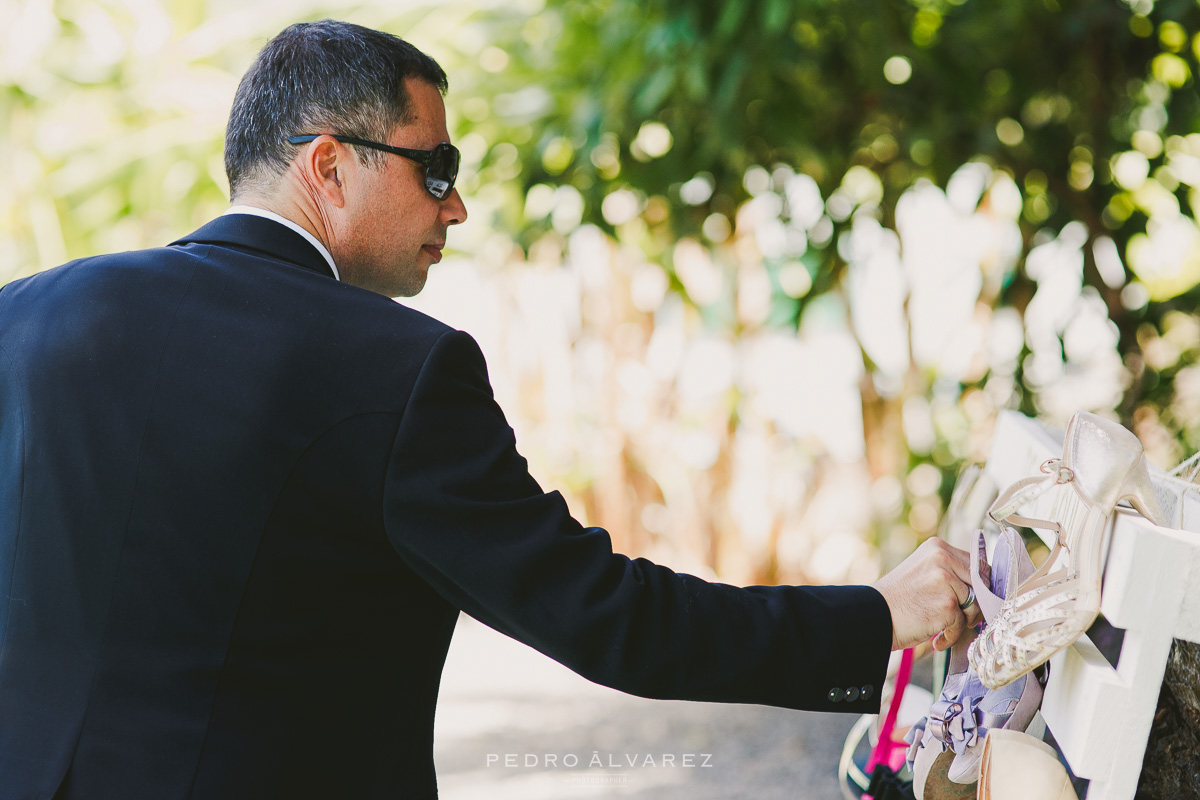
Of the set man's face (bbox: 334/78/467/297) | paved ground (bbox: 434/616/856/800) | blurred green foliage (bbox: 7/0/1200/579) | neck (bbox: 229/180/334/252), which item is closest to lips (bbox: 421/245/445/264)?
Result: man's face (bbox: 334/78/467/297)

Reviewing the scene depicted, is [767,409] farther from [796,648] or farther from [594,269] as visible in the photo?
[796,648]

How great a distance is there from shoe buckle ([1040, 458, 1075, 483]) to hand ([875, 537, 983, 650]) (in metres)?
0.22

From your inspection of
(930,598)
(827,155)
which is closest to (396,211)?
(930,598)

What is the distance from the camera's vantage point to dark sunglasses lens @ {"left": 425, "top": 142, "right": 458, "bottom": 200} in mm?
1446

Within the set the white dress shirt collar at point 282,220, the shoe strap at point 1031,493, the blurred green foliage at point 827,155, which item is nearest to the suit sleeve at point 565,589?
the shoe strap at point 1031,493

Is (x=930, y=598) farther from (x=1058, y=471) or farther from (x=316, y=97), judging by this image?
(x=316, y=97)

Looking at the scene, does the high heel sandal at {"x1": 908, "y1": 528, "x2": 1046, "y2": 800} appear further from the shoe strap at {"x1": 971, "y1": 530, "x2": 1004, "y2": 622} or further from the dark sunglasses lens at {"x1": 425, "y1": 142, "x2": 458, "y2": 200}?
the dark sunglasses lens at {"x1": 425, "y1": 142, "x2": 458, "y2": 200}

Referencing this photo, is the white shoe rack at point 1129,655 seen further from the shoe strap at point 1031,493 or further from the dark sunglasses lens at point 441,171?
the dark sunglasses lens at point 441,171

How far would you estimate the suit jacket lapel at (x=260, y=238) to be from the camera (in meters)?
1.29

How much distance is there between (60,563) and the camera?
3.93ft

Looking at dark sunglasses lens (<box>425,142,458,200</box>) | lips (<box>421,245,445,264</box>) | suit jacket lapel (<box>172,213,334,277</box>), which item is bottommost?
lips (<box>421,245,445,264</box>)

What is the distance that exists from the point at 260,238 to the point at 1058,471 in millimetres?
1006

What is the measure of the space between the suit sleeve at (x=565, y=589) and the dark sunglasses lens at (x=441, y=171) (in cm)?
37

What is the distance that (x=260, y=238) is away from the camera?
130cm
